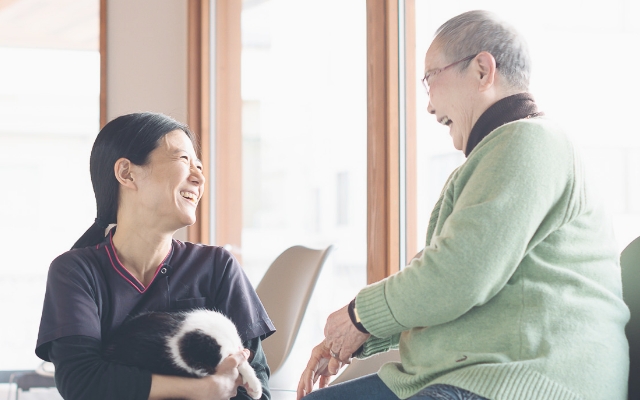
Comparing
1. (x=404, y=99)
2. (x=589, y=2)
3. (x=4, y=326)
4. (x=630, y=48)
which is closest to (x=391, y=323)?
(x=630, y=48)

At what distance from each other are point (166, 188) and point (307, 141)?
147 centimetres

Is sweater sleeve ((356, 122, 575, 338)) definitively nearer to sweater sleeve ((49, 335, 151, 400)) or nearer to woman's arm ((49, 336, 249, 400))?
woman's arm ((49, 336, 249, 400))

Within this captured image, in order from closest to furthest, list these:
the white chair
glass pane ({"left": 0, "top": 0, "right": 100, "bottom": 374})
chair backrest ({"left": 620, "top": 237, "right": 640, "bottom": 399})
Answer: chair backrest ({"left": 620, "top": 237, "right": 640, "bottom": 399}) < the white chair < glass pane ({"left": 0, "top": 0, "right": 100, "bottom": 374})

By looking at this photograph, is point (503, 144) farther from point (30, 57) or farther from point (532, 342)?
point (30, 57)

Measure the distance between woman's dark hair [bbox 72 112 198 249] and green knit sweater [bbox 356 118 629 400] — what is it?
2.04ft

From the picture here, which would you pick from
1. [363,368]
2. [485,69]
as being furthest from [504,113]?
[363,368]

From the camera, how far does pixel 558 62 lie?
156cm

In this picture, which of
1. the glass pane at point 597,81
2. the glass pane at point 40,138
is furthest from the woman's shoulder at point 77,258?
the glass pane at point 40,138

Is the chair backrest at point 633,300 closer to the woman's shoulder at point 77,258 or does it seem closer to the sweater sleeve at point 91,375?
the sweater sleeve at point 91,375

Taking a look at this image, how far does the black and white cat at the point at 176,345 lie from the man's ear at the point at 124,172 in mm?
306

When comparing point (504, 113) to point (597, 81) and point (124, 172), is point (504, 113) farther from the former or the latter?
point (124, 172)

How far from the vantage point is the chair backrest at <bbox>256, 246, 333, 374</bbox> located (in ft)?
7.55

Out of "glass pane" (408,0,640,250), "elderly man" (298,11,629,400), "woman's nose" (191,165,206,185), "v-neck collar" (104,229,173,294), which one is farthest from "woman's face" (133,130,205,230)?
"glass pane" (408,0,640,250)

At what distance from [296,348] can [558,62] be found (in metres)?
1.29
